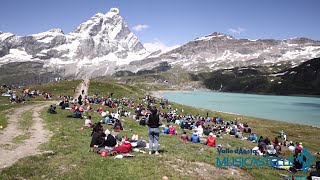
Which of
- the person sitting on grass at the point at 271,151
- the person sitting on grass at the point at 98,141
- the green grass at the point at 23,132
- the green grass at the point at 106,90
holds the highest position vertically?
the green grass at the point at 106,90

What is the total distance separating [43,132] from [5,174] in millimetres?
16692

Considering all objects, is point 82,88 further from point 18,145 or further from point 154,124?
point 154,124

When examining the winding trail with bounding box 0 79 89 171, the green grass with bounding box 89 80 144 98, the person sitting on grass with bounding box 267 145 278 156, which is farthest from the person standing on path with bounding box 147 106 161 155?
the green grass with bounding box 89 80 144 98

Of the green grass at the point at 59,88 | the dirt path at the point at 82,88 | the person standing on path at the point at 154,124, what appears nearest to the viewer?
the person standing on path at the point at 154,124

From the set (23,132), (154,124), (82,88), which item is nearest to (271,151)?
(154,124)

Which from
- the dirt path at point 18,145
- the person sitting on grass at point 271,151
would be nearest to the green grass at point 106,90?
the dirt path at point 18,145

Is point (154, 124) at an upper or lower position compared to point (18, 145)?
upper

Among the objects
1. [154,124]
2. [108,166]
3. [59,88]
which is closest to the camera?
[108,166]

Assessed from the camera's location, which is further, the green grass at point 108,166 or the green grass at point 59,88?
the green grass at point 59,88

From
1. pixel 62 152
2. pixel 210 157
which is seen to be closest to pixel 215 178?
pixel 210 157

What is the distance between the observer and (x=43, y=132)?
A: 34250mm

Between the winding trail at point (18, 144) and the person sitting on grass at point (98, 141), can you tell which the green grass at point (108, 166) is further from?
the winding trail at point (18, 144)

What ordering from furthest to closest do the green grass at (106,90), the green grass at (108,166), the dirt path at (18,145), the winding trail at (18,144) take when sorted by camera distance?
the green grass at (106,90)
the winding trail at (18,144)
the dirt path at (18,145)
the green grass at (108,166)

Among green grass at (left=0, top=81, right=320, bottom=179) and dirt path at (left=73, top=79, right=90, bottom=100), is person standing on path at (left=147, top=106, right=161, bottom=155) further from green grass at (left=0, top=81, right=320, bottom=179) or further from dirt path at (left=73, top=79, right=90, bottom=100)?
dirt path at (left=73, top=79, right=90, bottom=100)
